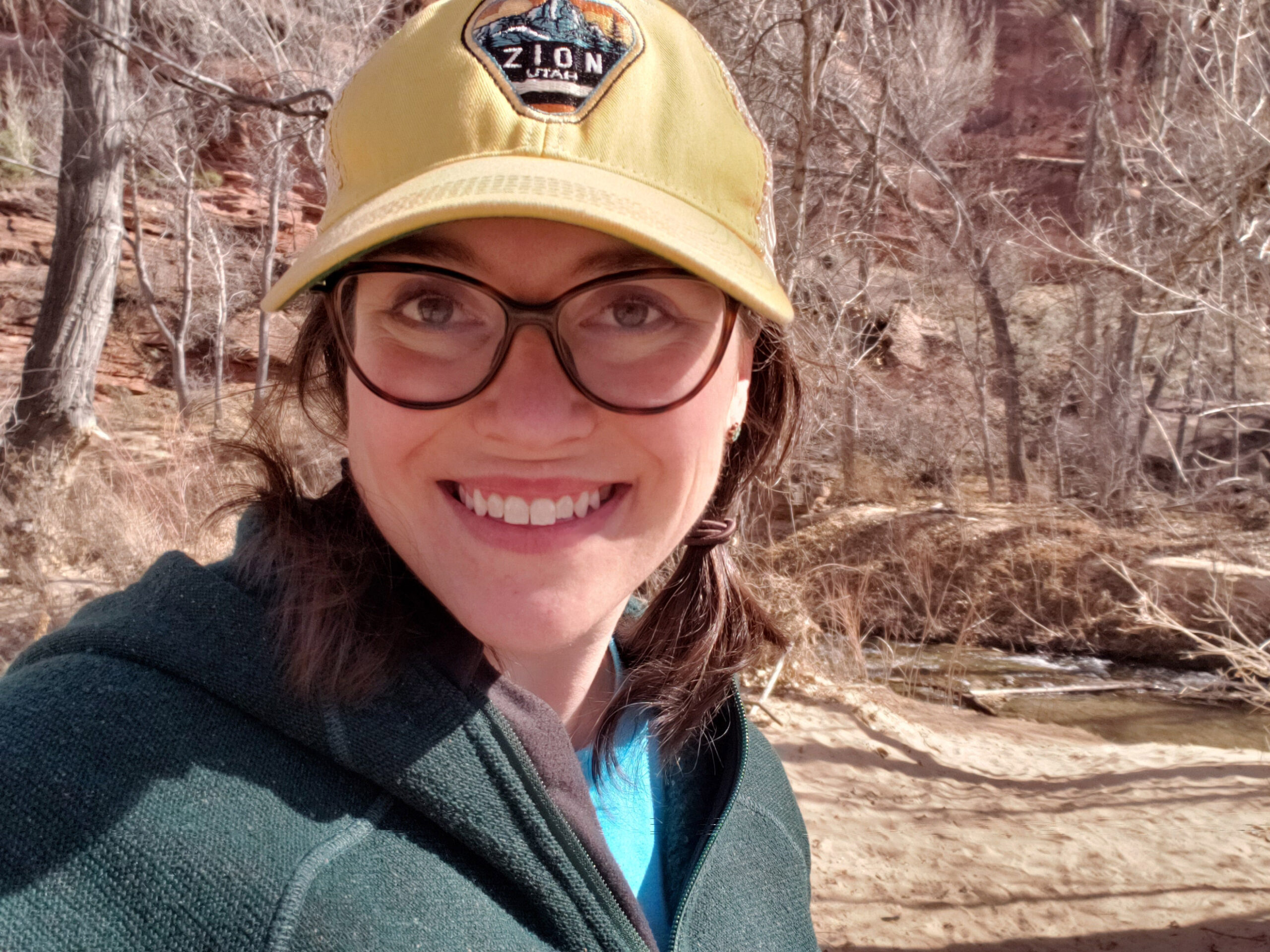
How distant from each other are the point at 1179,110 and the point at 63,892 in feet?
49.8

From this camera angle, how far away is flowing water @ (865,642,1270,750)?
285 inches

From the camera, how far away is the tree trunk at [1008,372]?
514 inches

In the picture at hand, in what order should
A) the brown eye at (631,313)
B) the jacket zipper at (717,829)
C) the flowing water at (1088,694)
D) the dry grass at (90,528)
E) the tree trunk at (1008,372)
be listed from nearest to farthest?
the brown eye at (631,313)
the jacket zipper at (717,829)
the dry grass at (90,528)
the flowing water at (1088,694)
the tree trunk at (1008,372)

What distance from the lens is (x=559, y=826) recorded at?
2.87 ft

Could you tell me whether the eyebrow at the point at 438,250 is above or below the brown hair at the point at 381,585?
above

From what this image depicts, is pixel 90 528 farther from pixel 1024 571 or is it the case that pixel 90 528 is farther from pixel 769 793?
pixel 1024 571

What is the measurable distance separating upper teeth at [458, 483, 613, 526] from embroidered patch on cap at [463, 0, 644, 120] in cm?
37

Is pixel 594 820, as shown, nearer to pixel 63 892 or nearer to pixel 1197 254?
pixel 63 892

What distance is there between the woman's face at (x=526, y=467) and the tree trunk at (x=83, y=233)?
8241mm

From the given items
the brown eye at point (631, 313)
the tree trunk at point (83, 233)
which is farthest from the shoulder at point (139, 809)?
the tree trunk at point (83, 233)

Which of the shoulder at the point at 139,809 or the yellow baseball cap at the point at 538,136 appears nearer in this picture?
the shoulder at the point at 139,809

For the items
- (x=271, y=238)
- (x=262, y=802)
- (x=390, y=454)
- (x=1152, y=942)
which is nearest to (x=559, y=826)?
(x=262, y=802)

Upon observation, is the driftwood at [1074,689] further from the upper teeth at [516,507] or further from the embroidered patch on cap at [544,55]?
the embroidered patch on cap at [544,55]

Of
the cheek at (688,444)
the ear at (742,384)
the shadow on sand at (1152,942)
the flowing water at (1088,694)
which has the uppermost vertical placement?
the ear at (742,384)
